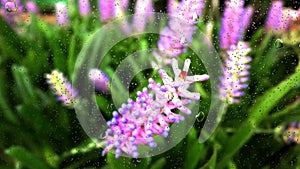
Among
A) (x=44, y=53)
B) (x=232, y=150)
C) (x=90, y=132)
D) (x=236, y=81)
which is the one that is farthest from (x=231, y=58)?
(x=44, y=53)

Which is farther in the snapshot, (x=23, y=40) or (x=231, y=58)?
(x=23, y=40)

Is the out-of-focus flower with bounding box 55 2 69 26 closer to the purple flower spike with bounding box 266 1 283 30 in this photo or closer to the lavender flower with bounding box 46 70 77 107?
the lavender flower with bounding box 46 70 77 107

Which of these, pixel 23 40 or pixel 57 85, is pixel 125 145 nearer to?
pixel 57 85

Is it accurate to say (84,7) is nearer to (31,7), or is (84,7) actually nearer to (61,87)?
(31,7)

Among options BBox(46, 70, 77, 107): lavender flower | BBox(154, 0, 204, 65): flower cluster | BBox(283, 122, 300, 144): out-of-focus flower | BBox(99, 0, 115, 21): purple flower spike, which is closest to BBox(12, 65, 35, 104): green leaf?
BBox(46, 70, 77, 107): lavender flower

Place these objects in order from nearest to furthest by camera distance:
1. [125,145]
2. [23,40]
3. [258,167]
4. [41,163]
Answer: [125,145] < [41,163] < [258,167] < [23,40]
